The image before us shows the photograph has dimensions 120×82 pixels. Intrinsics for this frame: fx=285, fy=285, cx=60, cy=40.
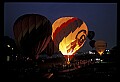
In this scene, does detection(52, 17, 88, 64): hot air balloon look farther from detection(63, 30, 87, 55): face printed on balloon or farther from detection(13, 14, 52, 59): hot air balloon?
detection(13, 14, 52, 59): hot air balloon

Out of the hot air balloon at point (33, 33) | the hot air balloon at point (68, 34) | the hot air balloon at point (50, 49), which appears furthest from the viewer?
the hot air balloon at point (68, 34)

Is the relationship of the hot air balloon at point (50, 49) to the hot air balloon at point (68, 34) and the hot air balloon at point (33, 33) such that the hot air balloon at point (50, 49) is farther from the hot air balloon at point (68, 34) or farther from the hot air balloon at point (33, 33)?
the hot air balloon at point (68, 34)

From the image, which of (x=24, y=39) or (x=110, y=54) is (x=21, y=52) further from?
(x=110, y=54)

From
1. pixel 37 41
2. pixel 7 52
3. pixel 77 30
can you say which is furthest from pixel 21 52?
pixel 77 30

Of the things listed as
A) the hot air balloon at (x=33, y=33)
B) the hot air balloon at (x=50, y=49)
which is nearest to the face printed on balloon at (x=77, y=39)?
the hot air balloon at (x=50, y=49)

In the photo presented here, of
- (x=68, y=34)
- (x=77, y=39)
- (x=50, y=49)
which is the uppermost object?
(x=68, y=34)

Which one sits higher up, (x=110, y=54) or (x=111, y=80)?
→ (x=110, y=54)

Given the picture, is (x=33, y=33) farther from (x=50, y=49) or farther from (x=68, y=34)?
(x=68, y=34)

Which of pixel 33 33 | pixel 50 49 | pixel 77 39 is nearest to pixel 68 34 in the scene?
pixel 77 39
